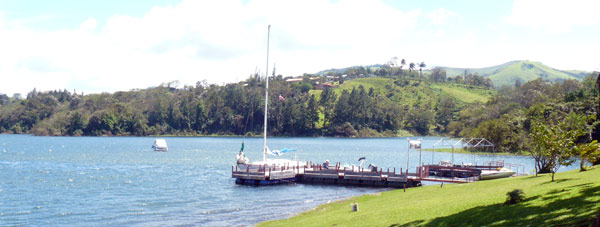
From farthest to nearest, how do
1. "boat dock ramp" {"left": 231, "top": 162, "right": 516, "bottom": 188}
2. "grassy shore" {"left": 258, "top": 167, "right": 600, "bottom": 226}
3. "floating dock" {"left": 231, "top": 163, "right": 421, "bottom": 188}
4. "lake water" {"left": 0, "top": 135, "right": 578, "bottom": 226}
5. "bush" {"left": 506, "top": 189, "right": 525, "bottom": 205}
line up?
"floating dock" {"left": 231, "top": 163, "right": 421, "bottom": 188}, "boat dock ramp" {"left": 231, "top": 162, "right": 516, "bottom": 188}, "lake water" {"left": 0, "top": 135, "right": 578, "bottom": 226}, "bush" {"left": 506, "top": 189, "right": 525, "bottom": 205}, "grassy shore" {"left": 258, "top": 167, "right": 600, "bottom": 226}

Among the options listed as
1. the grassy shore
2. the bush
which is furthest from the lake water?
the bush

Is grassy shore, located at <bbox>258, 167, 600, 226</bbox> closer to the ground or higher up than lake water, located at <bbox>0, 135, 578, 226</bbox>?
higher up

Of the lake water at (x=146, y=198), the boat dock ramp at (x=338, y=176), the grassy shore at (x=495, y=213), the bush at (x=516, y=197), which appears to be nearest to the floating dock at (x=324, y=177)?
the boat dock ramp at (x=338, y=176)

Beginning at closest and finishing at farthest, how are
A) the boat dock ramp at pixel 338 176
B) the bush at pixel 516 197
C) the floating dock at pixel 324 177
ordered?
1. the bush at pixel 516 197
2. the boat dock ramp at pixel 338 176
3. the floating dock at pixel 324 177

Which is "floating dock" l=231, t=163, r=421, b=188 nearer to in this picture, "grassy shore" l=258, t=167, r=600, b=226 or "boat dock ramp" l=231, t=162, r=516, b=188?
"boat dock ramp" l=231, t=162, r=516, b=188

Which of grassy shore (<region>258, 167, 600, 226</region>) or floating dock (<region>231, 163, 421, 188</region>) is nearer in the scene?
grassy shore (<region>258, 167, 600, 226</region>)

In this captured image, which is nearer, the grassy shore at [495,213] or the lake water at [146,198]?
the grassy shore at [495,213]

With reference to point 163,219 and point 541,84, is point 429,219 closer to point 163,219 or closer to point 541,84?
point 163,219

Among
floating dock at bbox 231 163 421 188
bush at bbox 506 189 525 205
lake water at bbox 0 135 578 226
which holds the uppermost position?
bush at bbox 506 189 525 205

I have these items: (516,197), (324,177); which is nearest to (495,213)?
(516,197)

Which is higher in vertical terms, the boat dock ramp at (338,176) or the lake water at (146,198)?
the boat dock ramp at (338,176)

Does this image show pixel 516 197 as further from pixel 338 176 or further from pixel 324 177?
pixel 324 177

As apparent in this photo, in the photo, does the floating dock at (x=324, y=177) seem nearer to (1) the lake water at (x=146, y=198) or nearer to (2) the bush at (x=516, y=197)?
(1) the lake water at (x=146, y=198)

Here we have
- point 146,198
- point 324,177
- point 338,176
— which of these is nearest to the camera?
point 146,198
